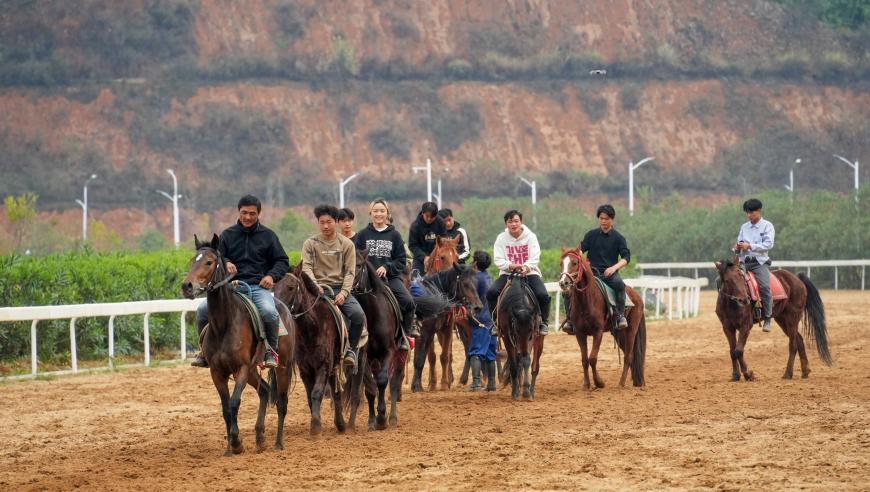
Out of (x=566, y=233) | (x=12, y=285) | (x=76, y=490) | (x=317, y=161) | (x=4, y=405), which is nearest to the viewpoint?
(x=76, y=490)

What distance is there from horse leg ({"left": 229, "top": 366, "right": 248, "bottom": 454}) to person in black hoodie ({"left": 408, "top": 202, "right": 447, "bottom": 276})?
6.19 meters

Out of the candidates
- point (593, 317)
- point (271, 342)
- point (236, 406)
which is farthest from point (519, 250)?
point (236, 406)

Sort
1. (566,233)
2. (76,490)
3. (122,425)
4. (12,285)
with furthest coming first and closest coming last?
(566,233), (12,285), (122,425), (76,490)

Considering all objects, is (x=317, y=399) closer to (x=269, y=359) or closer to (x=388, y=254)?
(x=269, y=359)

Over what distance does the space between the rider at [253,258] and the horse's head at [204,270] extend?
53 cm

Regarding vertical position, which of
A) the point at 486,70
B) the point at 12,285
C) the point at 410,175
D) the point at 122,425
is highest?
the point at 486,70

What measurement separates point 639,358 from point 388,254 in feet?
15.8

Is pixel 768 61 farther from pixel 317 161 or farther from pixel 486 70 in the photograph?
pixel 317 161

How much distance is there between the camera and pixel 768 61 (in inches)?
4336

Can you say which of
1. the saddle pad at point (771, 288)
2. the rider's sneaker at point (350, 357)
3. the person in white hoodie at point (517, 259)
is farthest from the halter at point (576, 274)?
the rider's sneaker at point (350, 357)

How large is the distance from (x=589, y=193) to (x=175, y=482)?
87009mm

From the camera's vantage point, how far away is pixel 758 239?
1927 centimetres

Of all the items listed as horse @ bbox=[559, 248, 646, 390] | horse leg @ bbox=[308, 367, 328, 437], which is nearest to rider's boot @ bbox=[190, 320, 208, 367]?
horse leg @ bbox=[308, 367, 328, 437]

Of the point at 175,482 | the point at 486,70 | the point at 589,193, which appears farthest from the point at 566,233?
the point at 175,482
